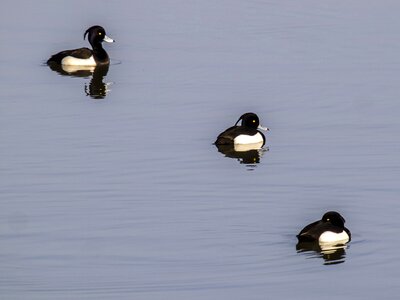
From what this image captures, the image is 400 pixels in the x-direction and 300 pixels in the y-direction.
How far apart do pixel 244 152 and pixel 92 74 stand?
28.0ft

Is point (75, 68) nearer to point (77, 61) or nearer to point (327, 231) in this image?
point (77, 61)

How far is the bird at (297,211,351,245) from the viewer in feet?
62.5

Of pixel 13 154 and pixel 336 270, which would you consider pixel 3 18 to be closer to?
pixel 13 154

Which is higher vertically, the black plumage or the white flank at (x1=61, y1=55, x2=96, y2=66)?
the white flank at (x1=61, y1=55, x2=96, y2=66)

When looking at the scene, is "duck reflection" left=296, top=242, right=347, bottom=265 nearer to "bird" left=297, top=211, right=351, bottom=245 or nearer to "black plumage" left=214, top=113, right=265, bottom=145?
"bird" left=297, top=211, right=351, bottom=245

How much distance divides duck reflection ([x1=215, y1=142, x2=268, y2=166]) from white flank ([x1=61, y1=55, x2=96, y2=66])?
8183 millimetres

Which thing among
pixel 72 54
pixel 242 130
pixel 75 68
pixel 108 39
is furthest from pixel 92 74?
pixel 242 130

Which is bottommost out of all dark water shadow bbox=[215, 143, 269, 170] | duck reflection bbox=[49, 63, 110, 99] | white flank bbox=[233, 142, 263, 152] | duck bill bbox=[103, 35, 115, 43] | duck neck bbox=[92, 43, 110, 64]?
dark water shadow bbox=[215, 143, 269, 170]

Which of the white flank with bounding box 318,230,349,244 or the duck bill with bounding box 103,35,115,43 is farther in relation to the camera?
Answer: the duck bill with bounding box 103,35,115,43

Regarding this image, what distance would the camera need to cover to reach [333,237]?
19.1 m

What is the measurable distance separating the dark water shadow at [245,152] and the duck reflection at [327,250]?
512 centimetres

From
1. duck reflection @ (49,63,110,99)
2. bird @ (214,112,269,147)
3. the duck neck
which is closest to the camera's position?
bird @ (214,112,269,147)

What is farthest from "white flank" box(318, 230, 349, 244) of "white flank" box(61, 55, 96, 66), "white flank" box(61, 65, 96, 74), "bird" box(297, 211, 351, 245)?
A: "white flank" box(61, 55, 96, 66)

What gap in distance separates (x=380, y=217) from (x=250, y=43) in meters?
14.1
